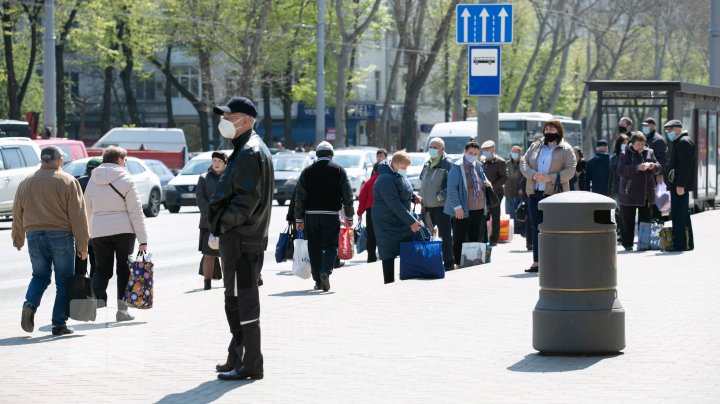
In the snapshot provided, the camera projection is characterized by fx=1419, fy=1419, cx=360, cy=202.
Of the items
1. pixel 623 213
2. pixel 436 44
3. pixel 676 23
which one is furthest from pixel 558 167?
pixel 676 23

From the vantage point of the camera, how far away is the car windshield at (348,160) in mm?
41688

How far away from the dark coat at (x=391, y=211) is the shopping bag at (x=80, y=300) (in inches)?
157

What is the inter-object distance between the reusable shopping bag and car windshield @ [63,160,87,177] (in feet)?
51.7

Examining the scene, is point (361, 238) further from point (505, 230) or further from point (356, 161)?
point (356, 161)

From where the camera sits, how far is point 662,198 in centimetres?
2017

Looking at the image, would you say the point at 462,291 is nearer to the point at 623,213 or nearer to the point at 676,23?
the point at 623,213

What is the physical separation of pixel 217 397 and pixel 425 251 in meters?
6.69

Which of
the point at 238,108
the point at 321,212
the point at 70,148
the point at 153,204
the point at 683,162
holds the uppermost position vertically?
the point at 238,108

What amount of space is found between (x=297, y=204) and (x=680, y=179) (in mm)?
5483

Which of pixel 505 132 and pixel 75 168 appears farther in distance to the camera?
pixel 505 132

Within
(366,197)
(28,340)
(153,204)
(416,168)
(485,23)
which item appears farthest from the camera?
(416,168)

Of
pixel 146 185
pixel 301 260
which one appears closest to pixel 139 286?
pixel 301 260

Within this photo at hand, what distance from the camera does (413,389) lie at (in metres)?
8.16

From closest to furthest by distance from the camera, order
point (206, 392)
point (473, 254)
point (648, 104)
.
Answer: point (206, 392)
point (473, 254)
point (648, 104)
